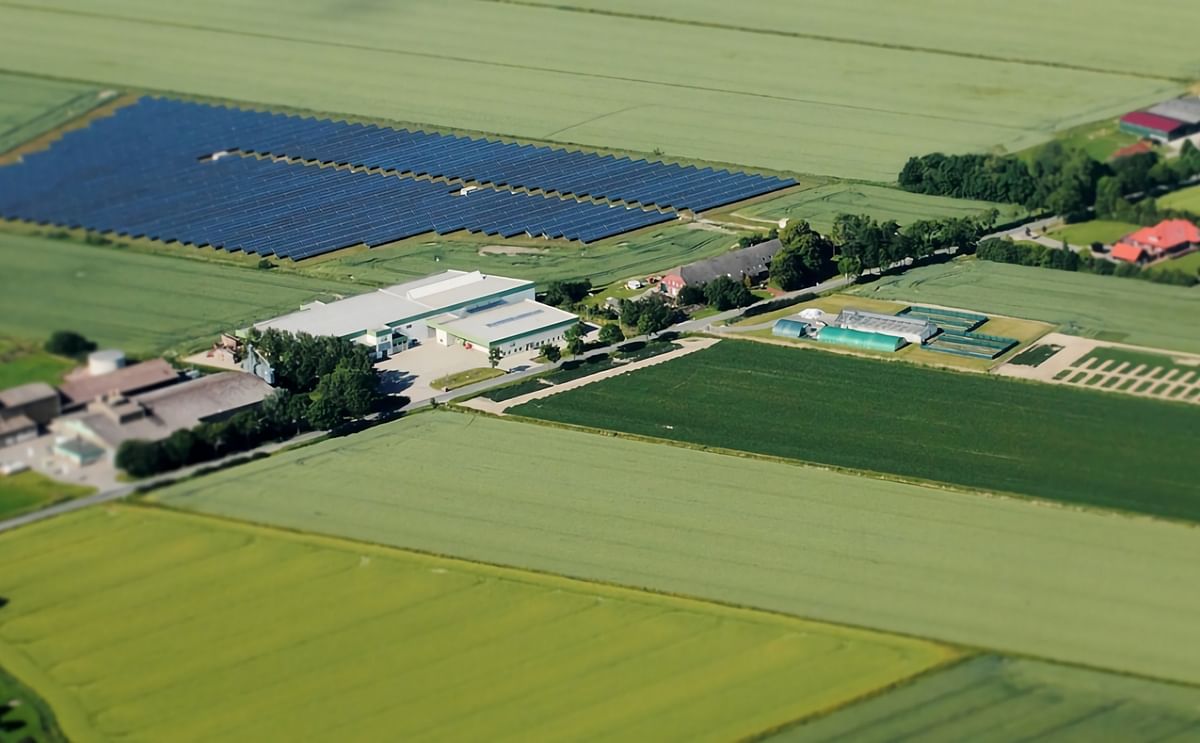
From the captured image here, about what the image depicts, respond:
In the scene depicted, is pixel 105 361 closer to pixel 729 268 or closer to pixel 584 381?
pixel 584 381

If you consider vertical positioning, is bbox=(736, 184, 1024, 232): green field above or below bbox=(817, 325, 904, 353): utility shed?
above

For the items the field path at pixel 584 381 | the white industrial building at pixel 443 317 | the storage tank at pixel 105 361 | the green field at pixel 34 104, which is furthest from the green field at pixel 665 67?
the storage tank at pixel 105 361

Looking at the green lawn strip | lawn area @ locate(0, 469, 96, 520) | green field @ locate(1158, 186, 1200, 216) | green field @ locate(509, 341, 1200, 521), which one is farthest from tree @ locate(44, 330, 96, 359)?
green field @ locate(1158, 186, 1200, 216)

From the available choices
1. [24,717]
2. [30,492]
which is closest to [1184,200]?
[30,492]

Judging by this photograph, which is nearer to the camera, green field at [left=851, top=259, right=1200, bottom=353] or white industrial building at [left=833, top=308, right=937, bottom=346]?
white industrial building at [left=833, top=308, right=937, bottom=346]

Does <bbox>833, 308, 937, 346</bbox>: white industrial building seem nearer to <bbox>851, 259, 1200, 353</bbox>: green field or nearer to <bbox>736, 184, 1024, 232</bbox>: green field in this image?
<bbox>851, 259, 1200, 353</bbox>: green field

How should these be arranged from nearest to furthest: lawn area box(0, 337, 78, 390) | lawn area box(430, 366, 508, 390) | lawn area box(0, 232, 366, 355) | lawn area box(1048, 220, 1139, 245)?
lawn area box(0, 337, 78, 390)
lawn area box(0, 232, 366, 355)
lawn area box(430, 366, 508, 390)
lawn area box(1048, 220, 1139, 245)

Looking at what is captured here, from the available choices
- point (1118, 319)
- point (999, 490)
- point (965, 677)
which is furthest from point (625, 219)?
point (965, 677)
